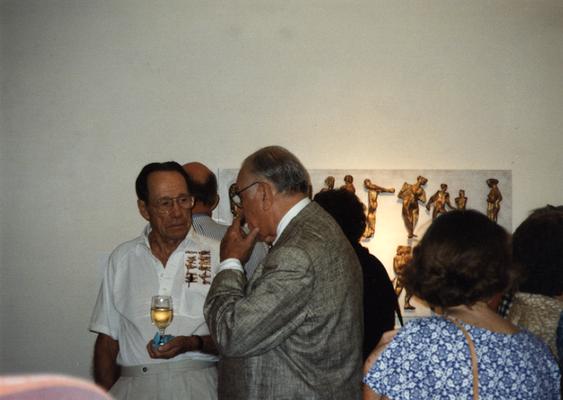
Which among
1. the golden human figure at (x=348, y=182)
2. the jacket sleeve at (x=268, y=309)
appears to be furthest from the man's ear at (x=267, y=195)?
the golden human figure at (x=348, y=182)

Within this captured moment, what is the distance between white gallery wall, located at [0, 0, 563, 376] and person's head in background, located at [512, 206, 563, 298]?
1.88m

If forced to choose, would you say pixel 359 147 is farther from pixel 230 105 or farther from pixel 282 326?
pixel 282 326

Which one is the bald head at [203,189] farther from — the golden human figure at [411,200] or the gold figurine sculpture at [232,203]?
the golden human figure at [411,200]

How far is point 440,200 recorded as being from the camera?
365cm

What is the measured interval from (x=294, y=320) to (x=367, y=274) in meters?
1.03

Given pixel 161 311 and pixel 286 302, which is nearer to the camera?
pixel 286 302

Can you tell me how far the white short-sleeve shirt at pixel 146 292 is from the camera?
2.20 meters

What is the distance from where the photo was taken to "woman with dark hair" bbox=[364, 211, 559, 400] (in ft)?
4.27

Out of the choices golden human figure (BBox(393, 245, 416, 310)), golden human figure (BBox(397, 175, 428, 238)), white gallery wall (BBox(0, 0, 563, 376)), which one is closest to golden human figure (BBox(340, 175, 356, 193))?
white gallery wall (BBox(0, 0, 563, 376))

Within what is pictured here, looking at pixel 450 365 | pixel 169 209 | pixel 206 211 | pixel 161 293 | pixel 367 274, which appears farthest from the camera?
pixel 206 211

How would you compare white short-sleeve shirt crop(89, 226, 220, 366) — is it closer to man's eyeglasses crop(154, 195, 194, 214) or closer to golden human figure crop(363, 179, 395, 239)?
man's eyeglasses crop(154, 195, 194, 214)

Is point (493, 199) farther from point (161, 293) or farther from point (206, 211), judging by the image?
point (161, 293)

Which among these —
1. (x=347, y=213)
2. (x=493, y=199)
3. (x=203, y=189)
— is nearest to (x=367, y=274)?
(x=347, y=213)

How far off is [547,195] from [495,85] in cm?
69
